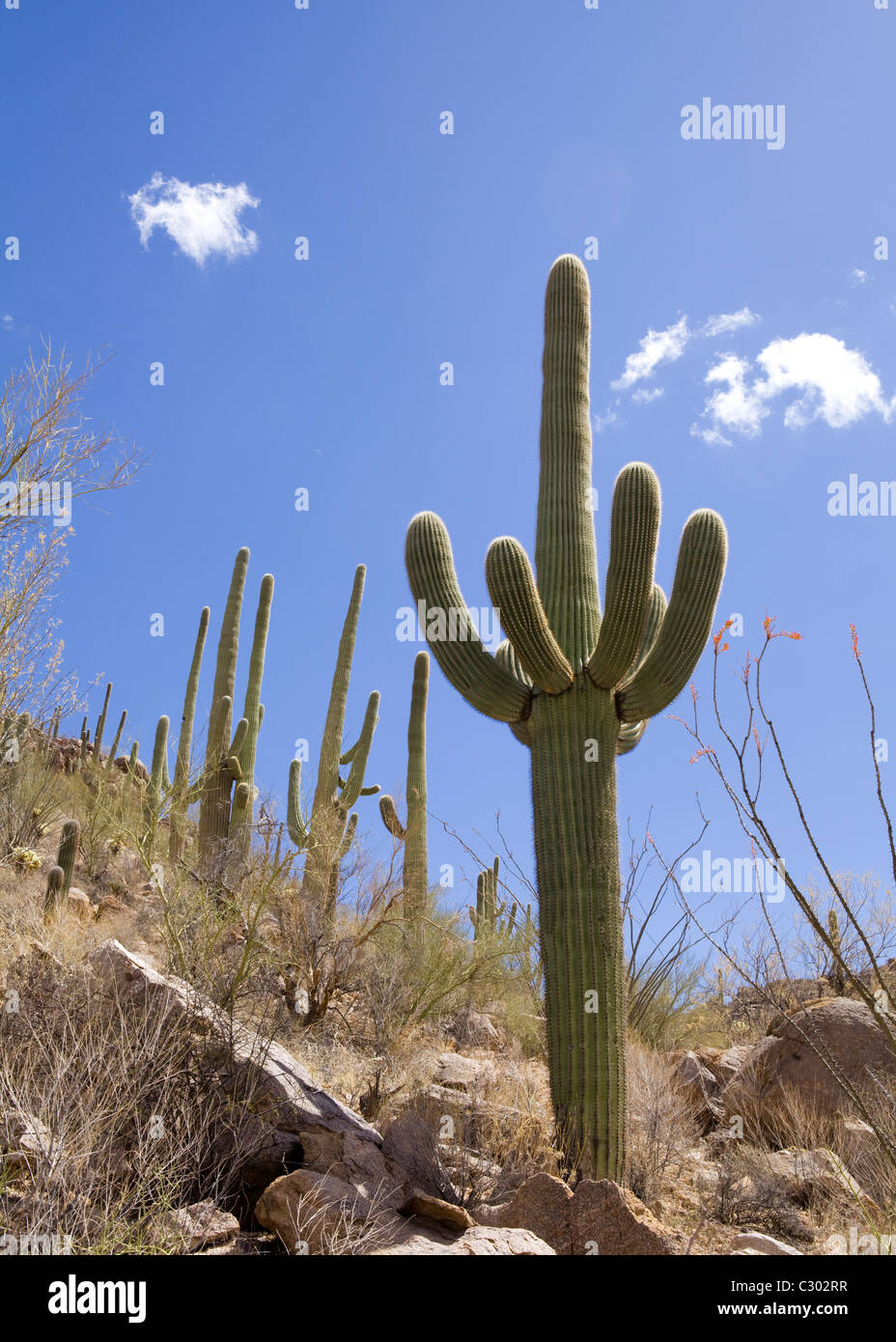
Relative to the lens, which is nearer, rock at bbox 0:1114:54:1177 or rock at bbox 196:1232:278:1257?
rock at bbox 0:1114:54:1177

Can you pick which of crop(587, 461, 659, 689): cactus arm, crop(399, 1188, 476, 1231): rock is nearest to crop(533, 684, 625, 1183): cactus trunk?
crop(587, 461, 659, 689): cactus arm

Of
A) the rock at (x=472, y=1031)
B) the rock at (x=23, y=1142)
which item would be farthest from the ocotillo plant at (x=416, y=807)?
the rock at (x=23, y=1142)

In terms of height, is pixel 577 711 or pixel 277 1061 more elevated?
pixel 577 711

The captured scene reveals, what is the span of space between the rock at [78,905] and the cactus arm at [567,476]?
24.6ft

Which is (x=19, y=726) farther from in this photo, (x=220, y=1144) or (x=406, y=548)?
(x=220, y=1144)

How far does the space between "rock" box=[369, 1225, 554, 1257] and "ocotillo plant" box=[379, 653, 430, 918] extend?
23.8 ft

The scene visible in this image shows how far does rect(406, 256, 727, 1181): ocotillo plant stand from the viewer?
700 centimetres

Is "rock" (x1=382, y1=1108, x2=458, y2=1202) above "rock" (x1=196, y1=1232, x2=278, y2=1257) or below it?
above

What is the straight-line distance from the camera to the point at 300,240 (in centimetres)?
1238

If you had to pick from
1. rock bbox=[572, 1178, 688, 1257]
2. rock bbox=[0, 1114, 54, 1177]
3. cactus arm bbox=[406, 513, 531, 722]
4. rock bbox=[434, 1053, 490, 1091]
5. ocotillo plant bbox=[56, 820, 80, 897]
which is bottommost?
rock bbox=[572, 1178, 688, 1257]

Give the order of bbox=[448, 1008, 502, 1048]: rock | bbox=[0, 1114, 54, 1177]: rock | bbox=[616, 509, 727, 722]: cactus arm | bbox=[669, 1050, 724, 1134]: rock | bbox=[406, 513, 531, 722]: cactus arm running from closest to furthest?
1. bbox=[0, 1114, 54, 1177]: rock
2. bbox=[616, 509, 727, 722]: cactus arm
3. bbox=[406, 513, 531, 722]: cactus arm
4. bbox=[669, 1050, 724, 1134]: rock
5. bbox=[448, 1008, 502, 1048]: rock

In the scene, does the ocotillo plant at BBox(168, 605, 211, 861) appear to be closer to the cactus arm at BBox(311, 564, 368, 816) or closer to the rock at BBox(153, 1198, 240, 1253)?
the cactus arm at BBox(311, 564, 368, 816)
